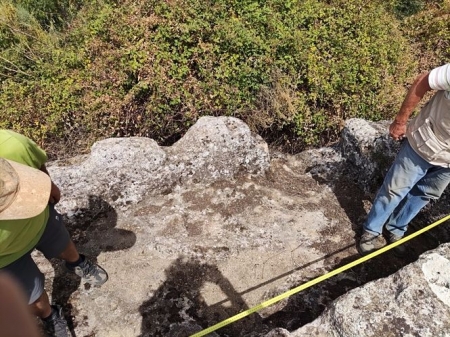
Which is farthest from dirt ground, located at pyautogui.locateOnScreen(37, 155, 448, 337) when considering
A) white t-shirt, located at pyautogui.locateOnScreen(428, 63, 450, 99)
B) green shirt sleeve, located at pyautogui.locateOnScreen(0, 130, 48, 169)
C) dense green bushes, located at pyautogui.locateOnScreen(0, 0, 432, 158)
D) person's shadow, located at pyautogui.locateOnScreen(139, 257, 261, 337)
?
white t-shirt, located at pyautogui.locateOnScreen(428, 63, 450, 99)

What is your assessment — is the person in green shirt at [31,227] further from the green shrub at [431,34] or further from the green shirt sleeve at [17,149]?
the green shrub at [431,34]

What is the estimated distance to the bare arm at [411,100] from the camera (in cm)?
286

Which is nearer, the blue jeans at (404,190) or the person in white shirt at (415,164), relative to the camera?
the person in white shirt at (415,164)

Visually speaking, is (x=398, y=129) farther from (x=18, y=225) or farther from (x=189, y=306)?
(x=18, y=225)

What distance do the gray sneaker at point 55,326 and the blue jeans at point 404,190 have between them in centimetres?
276

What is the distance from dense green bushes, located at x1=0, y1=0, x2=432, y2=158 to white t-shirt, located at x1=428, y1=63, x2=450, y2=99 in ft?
8.63

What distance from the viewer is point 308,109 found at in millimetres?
5469

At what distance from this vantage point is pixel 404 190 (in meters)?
3.35

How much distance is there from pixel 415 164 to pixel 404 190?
0.28 meters

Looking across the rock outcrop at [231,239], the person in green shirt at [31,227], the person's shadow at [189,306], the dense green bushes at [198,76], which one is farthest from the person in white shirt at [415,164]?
the person in green shirt at [31,227]

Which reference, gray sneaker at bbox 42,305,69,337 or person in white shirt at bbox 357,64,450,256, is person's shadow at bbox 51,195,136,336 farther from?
person in white shirt at bbox 357,64,450,256

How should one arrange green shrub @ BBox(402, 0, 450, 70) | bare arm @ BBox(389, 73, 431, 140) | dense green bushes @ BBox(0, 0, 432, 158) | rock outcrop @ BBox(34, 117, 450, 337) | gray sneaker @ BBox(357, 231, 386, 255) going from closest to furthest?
rock outcrop @ BBox(34, 117, 450, 337) → bare arm @ BBox(389, 73, 431, 140) → gray sneaker @ BBox(357, 231, 386, 255) → dense green bushes @ BBox(0, 0, 432, 158) → green shrub @ BBox(402, 0, 450, 70)

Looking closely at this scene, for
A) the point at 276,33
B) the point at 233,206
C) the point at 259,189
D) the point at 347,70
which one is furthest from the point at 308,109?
the point at 233,206

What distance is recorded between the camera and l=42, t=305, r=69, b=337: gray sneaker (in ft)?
9.47
